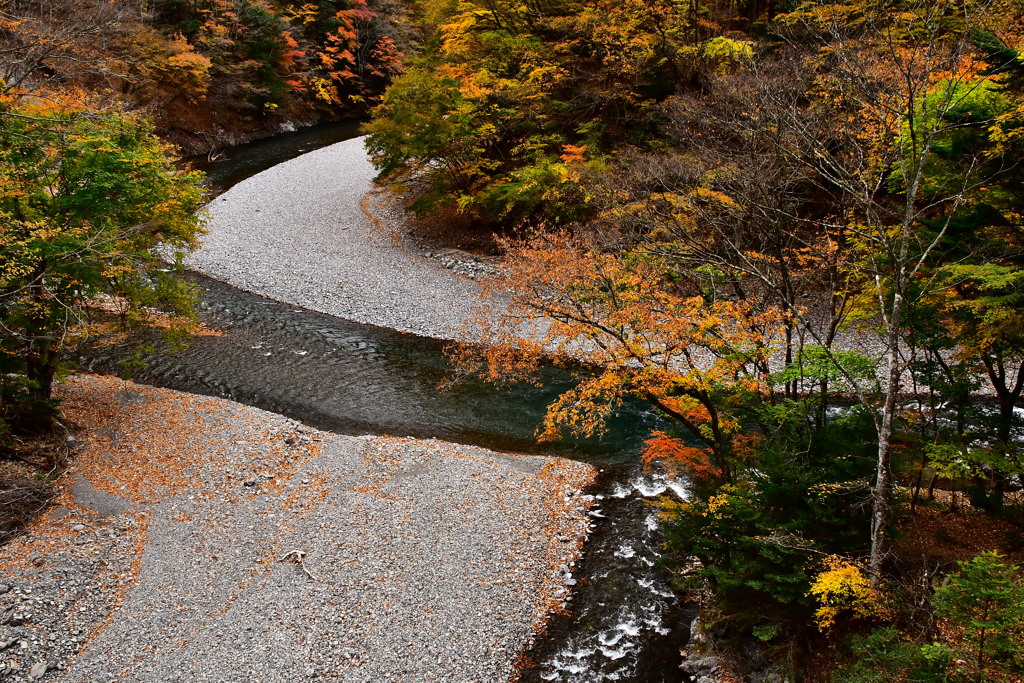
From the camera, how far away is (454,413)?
43.7 ft

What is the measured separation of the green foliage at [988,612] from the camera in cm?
471

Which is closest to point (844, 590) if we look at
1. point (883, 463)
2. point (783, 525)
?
point (783, 525)

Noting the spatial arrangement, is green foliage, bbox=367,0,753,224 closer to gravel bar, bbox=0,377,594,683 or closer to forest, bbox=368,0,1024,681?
forest, bbox=368,0,1024,681

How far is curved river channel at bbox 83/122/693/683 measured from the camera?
7914 millimetres

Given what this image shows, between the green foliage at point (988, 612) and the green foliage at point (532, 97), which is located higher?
the green foliage at point (532, 97)

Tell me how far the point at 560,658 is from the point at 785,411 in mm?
4463

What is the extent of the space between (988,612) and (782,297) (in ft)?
13.9

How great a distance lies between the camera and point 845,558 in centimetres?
673

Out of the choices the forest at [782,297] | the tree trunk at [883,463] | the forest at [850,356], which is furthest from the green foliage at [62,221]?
the tree trunk at [883,463]

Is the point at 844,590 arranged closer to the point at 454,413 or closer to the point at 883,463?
the point at 883,463

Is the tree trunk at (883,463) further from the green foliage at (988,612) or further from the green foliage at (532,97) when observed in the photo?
the green foliage at (532,97)

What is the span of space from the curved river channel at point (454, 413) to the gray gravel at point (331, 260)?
30.1 inches

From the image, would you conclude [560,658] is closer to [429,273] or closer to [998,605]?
[998,605]

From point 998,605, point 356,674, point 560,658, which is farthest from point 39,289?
point 998,605
